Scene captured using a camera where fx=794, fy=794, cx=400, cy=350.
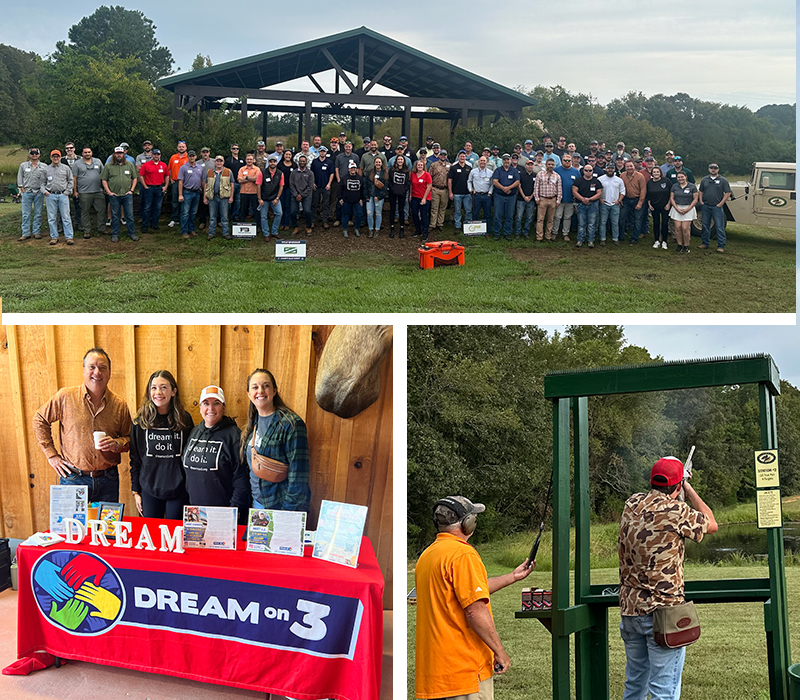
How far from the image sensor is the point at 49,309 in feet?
31.7

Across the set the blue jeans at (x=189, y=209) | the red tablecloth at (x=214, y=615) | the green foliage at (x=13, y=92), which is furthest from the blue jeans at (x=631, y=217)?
the green foliage at (x=13, y=92)

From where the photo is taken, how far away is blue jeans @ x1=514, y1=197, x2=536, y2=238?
1173 centimetres

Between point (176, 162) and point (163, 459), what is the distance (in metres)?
7.28

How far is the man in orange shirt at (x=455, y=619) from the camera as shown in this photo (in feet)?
12.2

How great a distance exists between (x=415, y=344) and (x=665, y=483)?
8.32 m

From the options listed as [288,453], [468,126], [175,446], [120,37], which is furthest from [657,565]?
[120,37]

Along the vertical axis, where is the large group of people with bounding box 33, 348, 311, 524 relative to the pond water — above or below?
above

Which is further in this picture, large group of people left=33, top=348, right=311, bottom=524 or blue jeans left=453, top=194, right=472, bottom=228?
blue jeans left=453, top=194, right=472, bottom=228

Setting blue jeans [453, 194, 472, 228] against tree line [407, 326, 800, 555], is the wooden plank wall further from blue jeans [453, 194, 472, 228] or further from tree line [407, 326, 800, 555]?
blue jeans [453, 194, 472, 228]

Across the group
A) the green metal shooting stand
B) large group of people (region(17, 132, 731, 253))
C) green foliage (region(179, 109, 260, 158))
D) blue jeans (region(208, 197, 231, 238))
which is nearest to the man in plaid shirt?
large group of people (region(17, 132, 731, 253))

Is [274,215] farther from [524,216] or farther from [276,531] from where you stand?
[276,531]

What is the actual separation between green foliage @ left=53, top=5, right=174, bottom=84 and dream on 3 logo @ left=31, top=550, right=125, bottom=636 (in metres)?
13.8

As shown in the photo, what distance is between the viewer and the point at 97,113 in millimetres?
12117

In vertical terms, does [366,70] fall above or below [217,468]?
above
